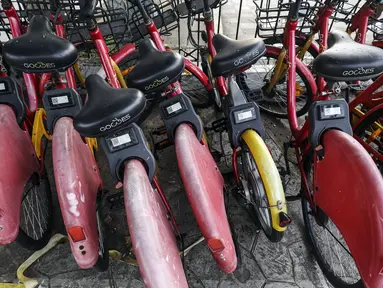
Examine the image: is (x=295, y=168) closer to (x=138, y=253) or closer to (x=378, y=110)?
(x=378, y=110)

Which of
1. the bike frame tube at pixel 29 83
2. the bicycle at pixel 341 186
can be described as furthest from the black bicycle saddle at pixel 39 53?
the bicycle at pixel 341 186

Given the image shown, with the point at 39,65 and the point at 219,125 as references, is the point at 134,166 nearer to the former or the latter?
the point at 39,65

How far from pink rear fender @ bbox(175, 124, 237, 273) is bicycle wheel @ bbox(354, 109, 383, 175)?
1.18 m

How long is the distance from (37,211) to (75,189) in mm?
856

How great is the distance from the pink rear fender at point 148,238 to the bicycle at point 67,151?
13.0 inches

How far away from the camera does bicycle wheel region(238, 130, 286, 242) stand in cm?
150

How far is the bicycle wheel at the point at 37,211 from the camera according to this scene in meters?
1.92

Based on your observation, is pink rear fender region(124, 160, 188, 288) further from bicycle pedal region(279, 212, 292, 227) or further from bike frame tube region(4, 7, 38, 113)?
bike frame tube region(4, 7, 38, 113)

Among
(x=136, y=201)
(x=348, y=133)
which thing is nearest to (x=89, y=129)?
(x=136, y=201)

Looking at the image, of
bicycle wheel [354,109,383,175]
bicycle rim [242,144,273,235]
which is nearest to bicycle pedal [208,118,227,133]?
bicycle rim [242,144,273,235]

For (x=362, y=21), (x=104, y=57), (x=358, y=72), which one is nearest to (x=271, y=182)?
(x=358, y=72)

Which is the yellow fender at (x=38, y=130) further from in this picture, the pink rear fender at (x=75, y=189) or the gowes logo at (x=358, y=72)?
the gowes logo at (x=358, y=72)

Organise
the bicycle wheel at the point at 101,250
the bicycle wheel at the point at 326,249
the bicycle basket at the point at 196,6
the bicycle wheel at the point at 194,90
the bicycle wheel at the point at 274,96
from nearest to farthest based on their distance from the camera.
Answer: the bicycle wheel at the point at 101,250
the bicycle wheel at the point at 326,249
the bicycle basket at the point at 196,6
the bicycle wheel at the point at 274,96
the bicycle wheel at the point at 194,90

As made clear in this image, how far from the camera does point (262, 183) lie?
1.58 m
